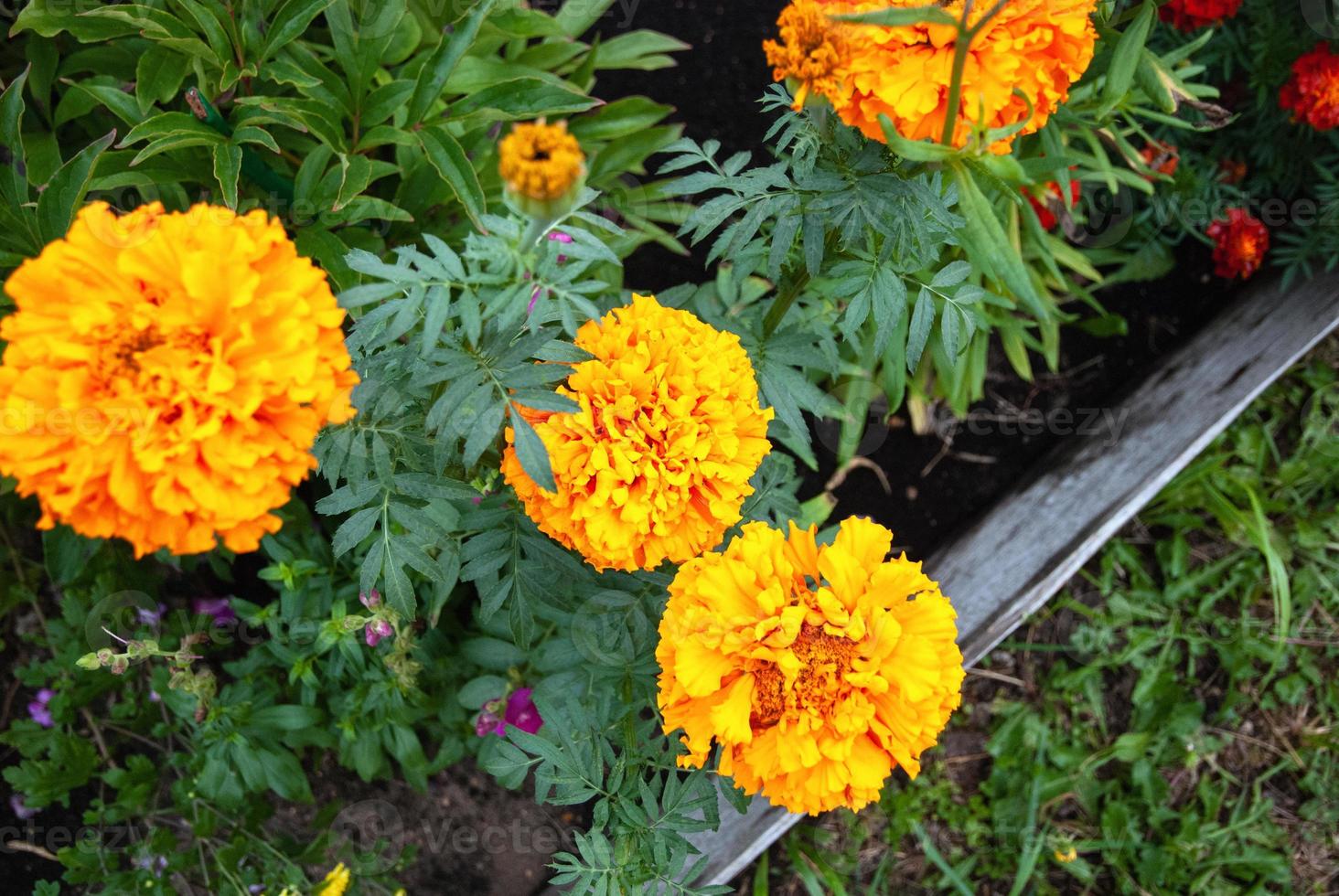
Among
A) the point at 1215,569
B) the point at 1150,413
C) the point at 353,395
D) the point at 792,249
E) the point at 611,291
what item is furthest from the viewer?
the point at 1215,569

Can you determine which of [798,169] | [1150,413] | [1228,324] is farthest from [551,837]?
[1228,324]

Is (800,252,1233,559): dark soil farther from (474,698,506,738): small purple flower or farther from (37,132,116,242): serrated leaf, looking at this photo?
(37,132,116,242): serrated leaf

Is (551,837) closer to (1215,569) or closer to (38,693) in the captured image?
(38,693)

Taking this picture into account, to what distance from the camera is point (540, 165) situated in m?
0.91

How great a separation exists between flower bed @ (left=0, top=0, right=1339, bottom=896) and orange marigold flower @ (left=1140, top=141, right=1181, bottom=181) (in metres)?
0.02

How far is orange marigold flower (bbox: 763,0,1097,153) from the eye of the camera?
1.11 metres

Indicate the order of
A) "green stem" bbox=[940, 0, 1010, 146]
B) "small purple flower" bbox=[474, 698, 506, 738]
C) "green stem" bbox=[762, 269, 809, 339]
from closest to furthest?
"green stem" bbox=[940, 0, 1010, 146], "green stem" bbox=[762, 269, 809, 339], "small purple flower" bbox=[474, 698, 506, 738]

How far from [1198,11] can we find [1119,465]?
3.52ft

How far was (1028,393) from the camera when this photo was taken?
286 cm

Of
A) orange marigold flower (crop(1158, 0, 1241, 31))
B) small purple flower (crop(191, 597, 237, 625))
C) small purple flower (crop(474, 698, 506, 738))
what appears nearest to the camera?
small purple flower (crop(474, 698, 506, 738))

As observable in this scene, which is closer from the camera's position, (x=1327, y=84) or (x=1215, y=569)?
(x=1327, y=84)

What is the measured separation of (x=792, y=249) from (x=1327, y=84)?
5.07 feet

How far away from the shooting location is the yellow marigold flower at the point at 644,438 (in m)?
1.21
